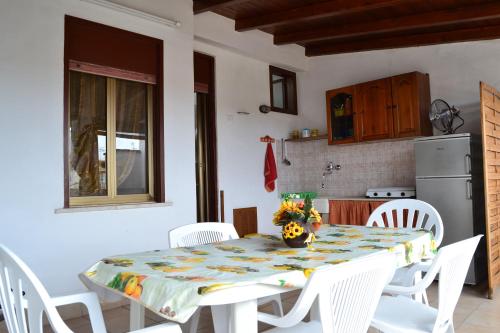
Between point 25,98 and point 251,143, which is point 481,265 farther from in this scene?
point 25,98

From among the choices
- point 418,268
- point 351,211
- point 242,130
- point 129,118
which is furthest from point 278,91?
point 418,268

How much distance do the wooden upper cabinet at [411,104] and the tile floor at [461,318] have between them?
71.1 inches

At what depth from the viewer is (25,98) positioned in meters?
3.02

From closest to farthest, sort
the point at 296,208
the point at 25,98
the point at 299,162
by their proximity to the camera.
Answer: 1. the point at 296,208
2. the point at 25,98
3. the point at 299,162

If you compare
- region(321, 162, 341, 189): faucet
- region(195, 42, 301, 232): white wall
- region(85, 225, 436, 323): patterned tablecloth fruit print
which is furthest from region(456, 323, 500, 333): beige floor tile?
region(321, 162, 341, 189): faucet

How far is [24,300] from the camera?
54.7 inches

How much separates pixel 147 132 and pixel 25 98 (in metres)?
1.13

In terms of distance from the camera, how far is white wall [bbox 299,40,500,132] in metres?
4.35

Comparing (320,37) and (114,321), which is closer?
(114,321)

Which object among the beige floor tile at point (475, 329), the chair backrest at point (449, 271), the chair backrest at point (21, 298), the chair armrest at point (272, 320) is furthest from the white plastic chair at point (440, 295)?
the chair backrest at point (21, 298)

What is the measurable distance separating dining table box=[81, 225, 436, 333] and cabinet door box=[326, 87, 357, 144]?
2.92 metres

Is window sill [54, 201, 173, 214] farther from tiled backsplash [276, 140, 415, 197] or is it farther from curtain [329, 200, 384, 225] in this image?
tiled backsplash [276, 140, 415, 197]

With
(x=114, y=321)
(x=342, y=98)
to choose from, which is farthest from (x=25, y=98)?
(x=342, y=98)

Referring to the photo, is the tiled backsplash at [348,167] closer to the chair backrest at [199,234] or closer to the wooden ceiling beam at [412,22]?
the wooden ceiling beam at [412,22]
